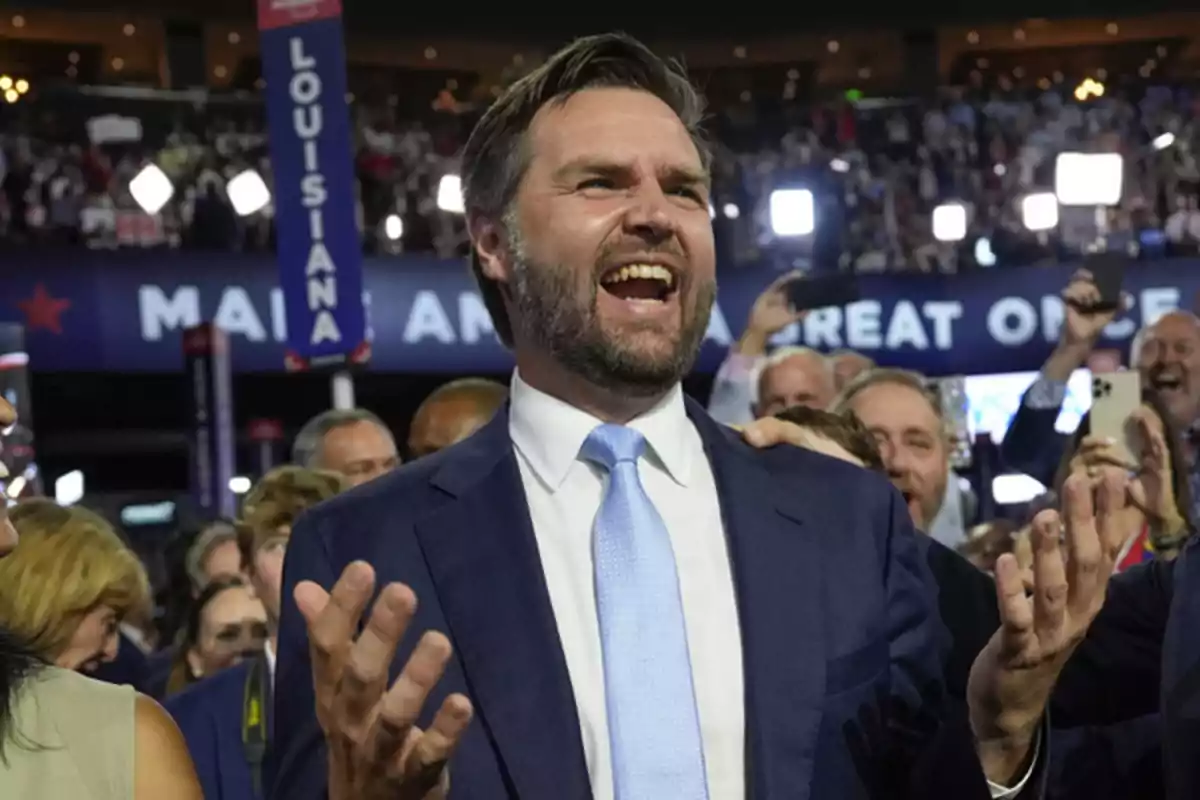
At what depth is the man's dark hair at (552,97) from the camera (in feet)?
5.51

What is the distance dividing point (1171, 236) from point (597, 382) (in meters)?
11.2

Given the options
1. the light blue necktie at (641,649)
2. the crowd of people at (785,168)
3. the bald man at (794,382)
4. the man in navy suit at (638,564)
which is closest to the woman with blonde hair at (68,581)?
the man in navy suit at (638,564)

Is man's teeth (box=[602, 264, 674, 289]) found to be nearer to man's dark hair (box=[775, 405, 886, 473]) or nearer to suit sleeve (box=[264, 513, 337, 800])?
suit sleeve (box=[264, 513, 337, 800])

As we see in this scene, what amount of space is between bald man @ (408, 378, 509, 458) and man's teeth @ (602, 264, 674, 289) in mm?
1990

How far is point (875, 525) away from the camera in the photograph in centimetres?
160

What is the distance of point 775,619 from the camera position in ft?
A: 4.95

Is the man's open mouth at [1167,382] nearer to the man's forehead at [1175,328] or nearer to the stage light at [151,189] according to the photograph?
the man's forehead at [1175,328]

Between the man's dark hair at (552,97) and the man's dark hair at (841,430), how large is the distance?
0.78 m

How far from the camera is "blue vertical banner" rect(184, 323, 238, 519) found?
9594mm

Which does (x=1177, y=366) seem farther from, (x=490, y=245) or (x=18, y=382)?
(x=18, y=382)

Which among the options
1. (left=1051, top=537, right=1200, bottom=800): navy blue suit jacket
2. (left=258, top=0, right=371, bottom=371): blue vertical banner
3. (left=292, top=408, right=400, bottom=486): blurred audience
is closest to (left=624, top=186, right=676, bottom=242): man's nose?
(left=1051, top=537, right=1200, bottom=800): navy blue suit jacket

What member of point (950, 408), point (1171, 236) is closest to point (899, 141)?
point (1171, 236)

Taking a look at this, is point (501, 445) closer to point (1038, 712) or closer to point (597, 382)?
point (597, 382)

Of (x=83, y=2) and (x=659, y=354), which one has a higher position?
(x=83, y=2)
